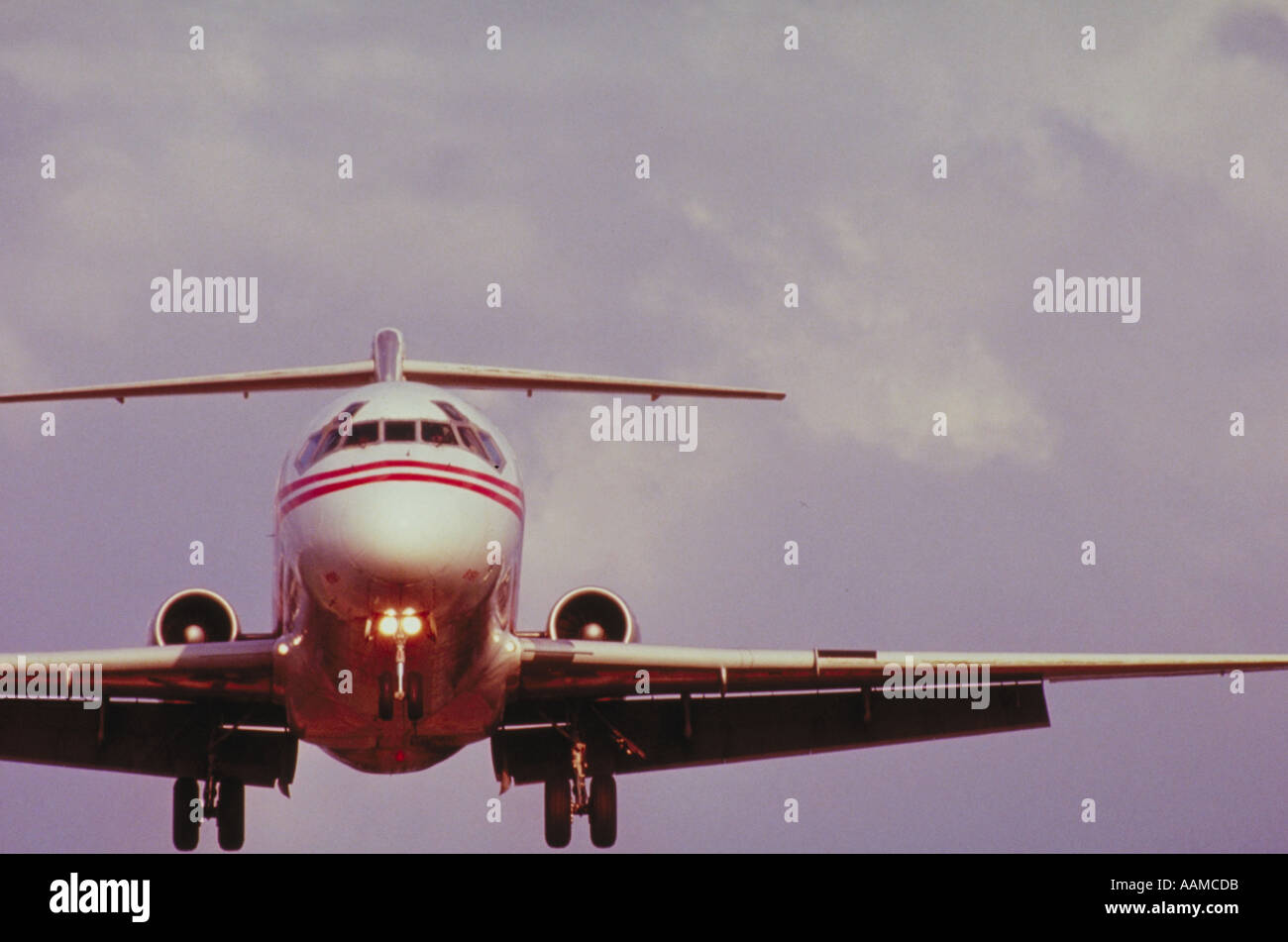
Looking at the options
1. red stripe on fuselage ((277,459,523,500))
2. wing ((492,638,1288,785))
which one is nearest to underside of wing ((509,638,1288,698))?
wing ((492,638,1288,785))

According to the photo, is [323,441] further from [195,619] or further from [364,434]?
[195,619]

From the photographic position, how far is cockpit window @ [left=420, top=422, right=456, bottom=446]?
672 inches

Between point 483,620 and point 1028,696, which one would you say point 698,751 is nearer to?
point 1028,696

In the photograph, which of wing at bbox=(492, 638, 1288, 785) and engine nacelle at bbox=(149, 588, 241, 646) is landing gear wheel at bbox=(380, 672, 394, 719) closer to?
wing at bbox=(492, 638, 1288, 785)

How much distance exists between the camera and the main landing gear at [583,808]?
2367 cm

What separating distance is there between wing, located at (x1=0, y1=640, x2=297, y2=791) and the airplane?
29mm

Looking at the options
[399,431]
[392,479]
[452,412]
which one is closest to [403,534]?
[392,479]

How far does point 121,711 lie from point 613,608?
6.38 m

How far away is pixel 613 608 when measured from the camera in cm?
2261

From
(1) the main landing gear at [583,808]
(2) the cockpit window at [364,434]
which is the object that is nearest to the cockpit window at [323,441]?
(2) the cockpit window at [364,434]

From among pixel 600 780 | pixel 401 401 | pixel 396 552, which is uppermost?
pixel 401 401

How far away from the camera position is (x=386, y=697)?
17656 mm

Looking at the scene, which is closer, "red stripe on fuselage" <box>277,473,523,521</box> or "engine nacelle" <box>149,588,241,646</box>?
"red stripe on fuselage" <box>277,473,523,521</box>

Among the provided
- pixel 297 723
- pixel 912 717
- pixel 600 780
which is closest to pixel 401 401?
pixel 297 723
